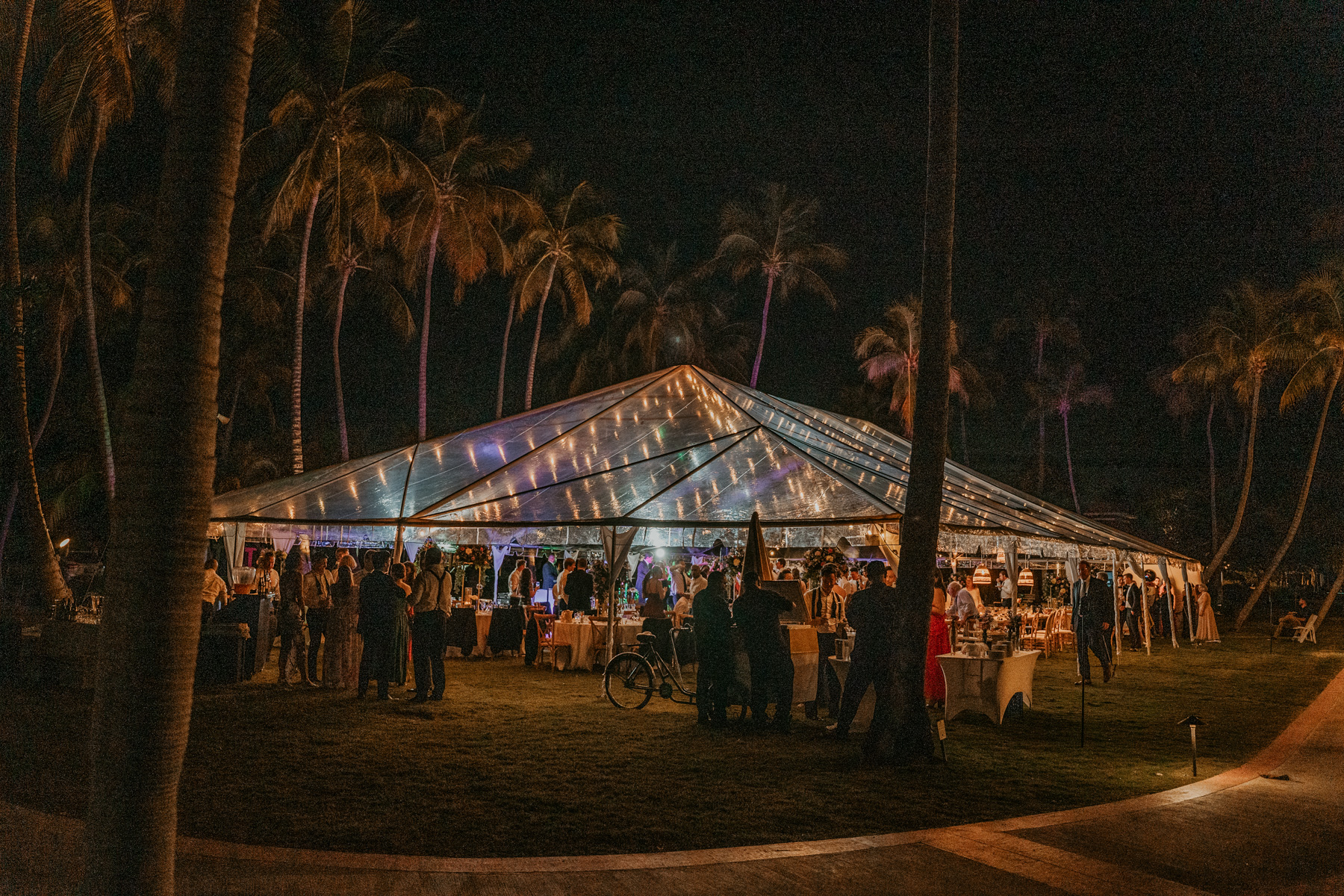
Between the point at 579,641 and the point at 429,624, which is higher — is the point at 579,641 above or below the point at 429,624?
below

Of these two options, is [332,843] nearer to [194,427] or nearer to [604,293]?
[194,427]

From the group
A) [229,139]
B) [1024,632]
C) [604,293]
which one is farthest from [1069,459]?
[229,139]

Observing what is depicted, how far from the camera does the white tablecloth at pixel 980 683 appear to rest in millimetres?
10812

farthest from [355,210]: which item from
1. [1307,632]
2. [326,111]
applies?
[1307,632]

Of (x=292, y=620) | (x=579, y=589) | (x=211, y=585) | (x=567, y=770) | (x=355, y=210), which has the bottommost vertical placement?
(x=567, y=770)

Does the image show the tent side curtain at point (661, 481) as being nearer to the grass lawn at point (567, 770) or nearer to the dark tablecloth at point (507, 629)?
the dark tablecloth at point (507, 629)

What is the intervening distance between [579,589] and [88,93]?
37.4 feet

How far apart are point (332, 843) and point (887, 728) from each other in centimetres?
465

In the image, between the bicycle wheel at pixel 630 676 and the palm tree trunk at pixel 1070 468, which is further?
the palm tree trunk at pixel 1070 468

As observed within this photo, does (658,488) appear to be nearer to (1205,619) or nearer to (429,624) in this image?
(429,624)

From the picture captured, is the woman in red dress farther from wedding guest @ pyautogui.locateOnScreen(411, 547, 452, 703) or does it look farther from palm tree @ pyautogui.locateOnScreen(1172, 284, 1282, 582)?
palm tree @ pyautogui.locateOnScreen(1172, 284, 1282, 582)

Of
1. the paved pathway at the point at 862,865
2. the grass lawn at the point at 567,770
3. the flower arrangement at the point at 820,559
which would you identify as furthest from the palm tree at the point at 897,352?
the paved pathway at the point at 862,865

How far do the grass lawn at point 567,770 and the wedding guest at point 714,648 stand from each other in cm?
34

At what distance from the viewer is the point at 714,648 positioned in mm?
9977
